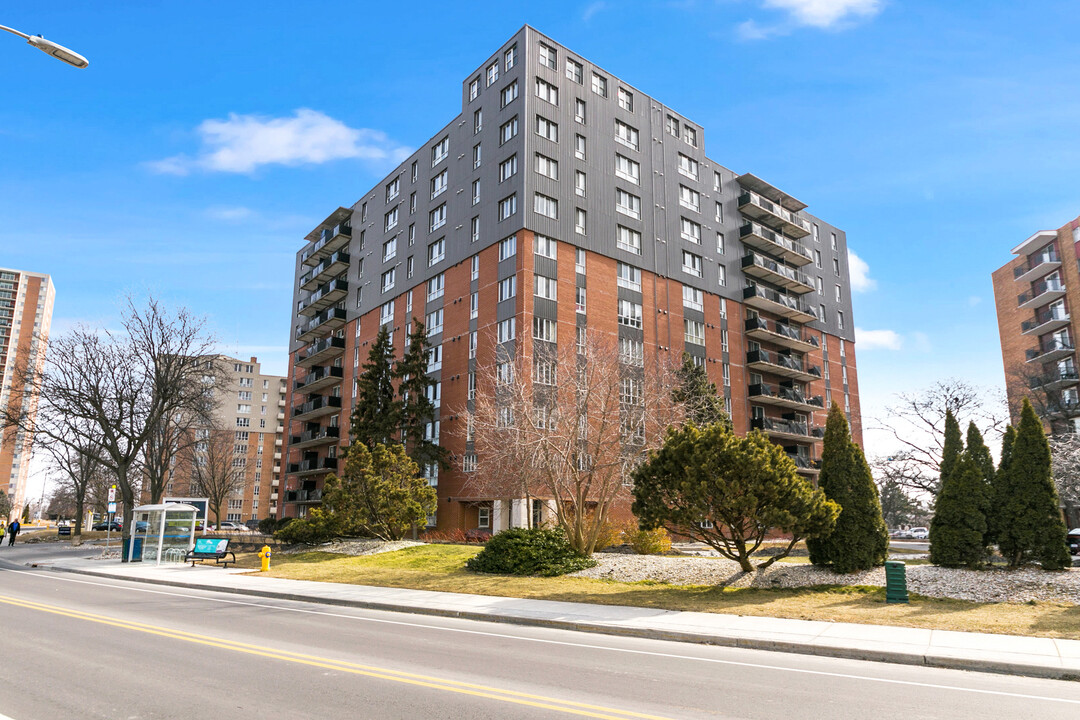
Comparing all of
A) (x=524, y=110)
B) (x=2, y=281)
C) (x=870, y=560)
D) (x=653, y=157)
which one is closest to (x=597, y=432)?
(x=870, y=560)

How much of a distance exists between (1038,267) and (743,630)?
2763 inches

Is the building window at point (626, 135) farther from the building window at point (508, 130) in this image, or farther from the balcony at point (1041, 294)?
the balcony at point (1041, 294)

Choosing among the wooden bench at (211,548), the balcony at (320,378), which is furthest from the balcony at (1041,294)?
the wooden bench at (211,548)

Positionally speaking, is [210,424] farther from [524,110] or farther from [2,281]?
[2,281]

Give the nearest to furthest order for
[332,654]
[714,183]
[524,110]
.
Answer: [332,654] < [524,110] < [714,183]

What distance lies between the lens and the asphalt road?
6.94 metres

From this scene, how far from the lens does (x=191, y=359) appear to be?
4131cm

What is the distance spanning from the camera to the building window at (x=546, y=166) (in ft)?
143

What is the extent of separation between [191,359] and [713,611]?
1434 inches

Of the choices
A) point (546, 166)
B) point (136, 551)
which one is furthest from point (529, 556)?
point (546, 166)

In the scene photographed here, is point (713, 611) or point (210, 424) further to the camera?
point (210, 424)

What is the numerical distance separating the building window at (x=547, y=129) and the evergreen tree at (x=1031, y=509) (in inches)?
1309

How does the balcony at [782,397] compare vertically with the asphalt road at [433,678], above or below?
above

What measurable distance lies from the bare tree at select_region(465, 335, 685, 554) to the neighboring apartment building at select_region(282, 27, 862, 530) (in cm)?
852
